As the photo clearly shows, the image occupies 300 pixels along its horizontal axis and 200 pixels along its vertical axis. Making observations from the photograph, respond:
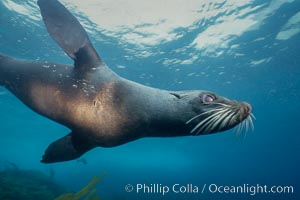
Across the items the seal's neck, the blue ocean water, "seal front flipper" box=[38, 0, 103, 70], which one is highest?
the blue ocean water

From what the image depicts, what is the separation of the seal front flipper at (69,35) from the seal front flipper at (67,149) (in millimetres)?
995

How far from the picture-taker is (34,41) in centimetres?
1362

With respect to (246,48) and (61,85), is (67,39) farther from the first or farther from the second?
(246,48)

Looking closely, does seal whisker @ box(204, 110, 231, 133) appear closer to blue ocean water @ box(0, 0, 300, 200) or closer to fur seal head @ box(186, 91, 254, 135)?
fur seal head @ box(186, 91, 254, 135)

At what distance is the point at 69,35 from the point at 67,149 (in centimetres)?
152

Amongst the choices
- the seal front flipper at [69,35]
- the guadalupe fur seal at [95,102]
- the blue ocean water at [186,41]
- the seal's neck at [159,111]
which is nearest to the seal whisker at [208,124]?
the guadalupe fur seal at [95,102]

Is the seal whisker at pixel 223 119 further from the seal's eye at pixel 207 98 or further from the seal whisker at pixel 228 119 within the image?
the seal's eye at pixel 207 98

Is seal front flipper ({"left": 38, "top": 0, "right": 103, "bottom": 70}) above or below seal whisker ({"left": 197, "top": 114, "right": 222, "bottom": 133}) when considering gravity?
above

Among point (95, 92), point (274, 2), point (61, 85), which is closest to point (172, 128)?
point (95, 92)

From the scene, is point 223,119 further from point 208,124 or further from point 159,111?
point 159,111

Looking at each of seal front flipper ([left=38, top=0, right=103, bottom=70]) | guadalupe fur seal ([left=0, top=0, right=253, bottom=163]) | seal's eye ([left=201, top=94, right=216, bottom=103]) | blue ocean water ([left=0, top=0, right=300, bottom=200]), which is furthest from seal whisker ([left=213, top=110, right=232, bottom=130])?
blue ocean water ([left=0, top=0, right=300, bottom=200])

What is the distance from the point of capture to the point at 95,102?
9.62 feet

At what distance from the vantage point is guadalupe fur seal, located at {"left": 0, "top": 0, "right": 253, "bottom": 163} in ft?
8.16

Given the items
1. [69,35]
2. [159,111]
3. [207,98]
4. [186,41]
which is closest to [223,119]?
[207,98]
